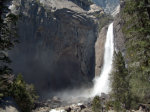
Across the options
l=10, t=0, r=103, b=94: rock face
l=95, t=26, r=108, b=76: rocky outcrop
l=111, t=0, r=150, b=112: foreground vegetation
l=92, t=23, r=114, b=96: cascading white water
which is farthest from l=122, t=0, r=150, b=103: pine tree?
l=95, t=26, r=108, b=76: rocky outcrop

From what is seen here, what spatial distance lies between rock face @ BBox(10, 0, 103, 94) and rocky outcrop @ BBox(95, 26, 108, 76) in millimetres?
1858

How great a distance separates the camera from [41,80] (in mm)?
52875

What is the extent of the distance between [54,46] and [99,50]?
614 inches

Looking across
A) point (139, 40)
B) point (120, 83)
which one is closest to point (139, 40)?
point (139, 40)

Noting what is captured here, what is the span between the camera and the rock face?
1909 inches

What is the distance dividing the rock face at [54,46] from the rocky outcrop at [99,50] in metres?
1.86

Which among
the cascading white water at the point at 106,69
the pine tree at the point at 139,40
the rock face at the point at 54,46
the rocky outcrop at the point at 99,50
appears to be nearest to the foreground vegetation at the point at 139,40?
the pine tree at the point at 139,40

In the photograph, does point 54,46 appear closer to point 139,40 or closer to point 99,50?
point 99,50

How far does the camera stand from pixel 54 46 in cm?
5288

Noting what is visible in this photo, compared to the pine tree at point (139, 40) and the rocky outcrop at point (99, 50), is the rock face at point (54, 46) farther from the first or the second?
the pine tree at point (139, 40)

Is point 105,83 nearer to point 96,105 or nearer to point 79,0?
point 96,105

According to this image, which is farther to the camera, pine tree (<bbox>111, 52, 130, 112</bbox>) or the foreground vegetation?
pine tree (<bbox>111, 52, 130, 112</bbox>)

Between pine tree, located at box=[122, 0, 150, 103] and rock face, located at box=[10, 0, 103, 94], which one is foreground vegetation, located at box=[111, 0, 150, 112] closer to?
pine tree, located at box=[122, 0, 150, 103]

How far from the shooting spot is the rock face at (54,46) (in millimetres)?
48500
